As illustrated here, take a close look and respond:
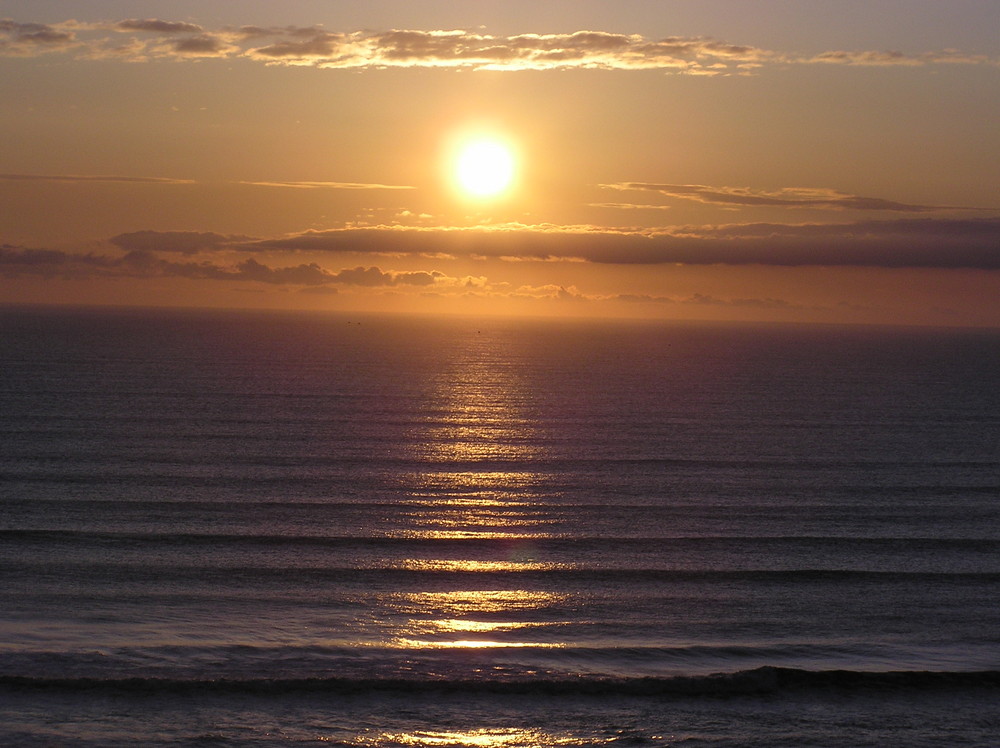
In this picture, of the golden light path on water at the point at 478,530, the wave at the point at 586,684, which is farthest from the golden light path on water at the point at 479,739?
the wave at the point at 586,684

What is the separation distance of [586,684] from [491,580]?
36.0 feet

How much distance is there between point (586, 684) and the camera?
24.6m

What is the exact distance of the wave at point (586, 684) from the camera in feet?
77.2

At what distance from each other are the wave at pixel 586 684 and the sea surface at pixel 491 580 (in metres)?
0.08

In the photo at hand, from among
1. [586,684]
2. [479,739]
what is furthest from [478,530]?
[479,739]

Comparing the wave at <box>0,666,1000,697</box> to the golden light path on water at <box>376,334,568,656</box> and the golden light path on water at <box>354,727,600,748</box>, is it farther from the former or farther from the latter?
the golden light path on water at <box>376,334,568,656</box>

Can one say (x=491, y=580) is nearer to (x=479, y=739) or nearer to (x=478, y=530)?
(x=478, y=530)

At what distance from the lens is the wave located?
23.5m

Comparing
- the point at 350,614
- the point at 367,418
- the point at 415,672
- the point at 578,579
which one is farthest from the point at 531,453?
the point at 415,672

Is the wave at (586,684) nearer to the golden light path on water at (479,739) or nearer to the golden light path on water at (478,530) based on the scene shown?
the golden light path on water at (479,739)

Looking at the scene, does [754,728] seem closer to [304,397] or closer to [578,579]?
[578,579]

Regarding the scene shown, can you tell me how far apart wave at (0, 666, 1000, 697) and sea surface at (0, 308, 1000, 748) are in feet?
0.27

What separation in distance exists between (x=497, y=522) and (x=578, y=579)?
9.34m

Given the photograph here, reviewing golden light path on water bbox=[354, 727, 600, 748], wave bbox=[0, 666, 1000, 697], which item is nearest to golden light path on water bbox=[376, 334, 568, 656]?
golden light path on water bbox=[354, 727, 600, 748]
